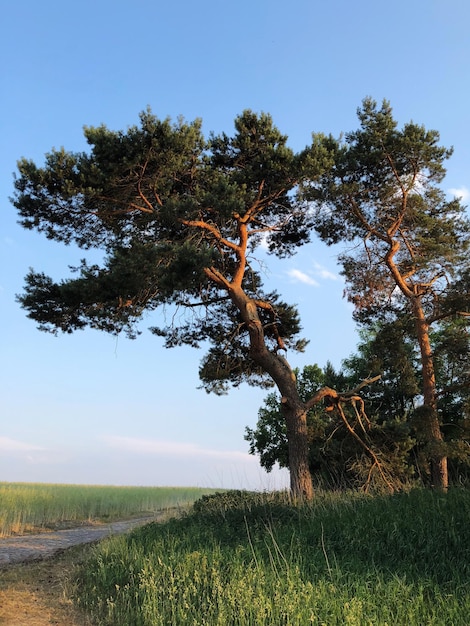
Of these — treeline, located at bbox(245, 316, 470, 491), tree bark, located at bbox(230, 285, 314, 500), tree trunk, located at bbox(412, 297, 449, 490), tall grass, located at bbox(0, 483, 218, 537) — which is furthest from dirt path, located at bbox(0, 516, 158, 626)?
tree trunk, located at bbox(412, 297, 449, 490)

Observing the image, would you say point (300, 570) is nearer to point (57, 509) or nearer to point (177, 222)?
point (177, 222)

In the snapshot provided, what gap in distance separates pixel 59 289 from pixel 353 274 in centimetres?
884

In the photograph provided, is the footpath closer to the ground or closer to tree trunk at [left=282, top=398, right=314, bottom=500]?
the ground

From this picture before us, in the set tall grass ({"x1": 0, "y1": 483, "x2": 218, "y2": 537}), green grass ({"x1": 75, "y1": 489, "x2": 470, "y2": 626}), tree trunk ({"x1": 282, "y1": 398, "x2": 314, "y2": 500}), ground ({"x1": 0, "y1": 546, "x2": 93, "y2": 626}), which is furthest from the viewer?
tall grass ({"x1": 0, "y1": 483, "x2": 218, "y2": 537})

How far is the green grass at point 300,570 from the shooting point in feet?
16.7

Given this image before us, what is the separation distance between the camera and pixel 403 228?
1588 centimetres

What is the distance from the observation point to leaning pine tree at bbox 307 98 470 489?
1448cm

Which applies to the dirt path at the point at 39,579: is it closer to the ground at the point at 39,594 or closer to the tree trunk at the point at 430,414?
the ground at the point at 39,594

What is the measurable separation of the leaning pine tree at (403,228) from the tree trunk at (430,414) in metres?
0.03

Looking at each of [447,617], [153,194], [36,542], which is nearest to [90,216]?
Answer: [153,194]

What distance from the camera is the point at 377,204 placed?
15359mm

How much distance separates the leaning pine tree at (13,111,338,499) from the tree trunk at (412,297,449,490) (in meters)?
3.86

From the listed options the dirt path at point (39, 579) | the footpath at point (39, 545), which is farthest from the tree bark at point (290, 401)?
the dirt path at point (39, 579)

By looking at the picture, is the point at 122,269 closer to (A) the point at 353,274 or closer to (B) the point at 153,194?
(B) the point at 153,194
